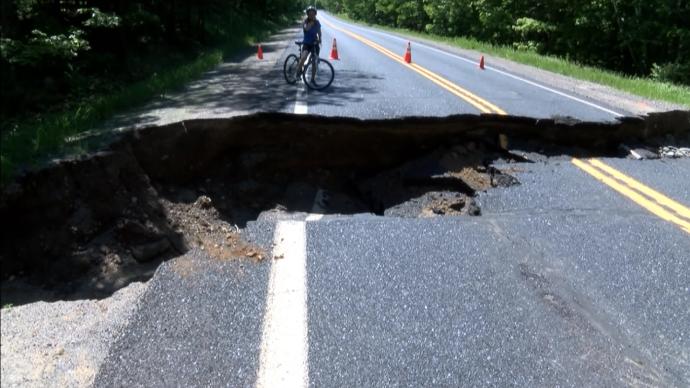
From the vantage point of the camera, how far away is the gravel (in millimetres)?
3248

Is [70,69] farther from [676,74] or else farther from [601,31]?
[601,31]

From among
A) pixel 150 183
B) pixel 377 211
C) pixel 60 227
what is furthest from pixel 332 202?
pixel 60 227

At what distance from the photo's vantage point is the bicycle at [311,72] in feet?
34.5

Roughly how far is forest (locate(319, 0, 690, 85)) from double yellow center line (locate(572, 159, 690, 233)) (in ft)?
48.9

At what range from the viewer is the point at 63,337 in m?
3.74

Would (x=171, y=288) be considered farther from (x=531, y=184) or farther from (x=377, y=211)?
(x=531, y=184)

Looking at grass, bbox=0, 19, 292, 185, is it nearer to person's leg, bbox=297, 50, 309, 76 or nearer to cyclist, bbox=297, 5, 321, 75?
person's leg, bbox=297, 50, 309, 76

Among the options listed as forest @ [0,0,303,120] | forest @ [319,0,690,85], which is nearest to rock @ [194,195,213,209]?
forest @ [0,0,303,120]

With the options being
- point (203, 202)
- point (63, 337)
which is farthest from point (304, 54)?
point (63, 337)

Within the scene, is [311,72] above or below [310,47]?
below

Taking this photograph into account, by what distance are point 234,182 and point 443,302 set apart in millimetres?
4023

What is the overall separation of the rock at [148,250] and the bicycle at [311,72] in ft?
19.3

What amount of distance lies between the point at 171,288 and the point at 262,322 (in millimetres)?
800

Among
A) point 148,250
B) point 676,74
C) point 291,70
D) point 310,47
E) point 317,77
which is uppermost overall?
point 310,47
